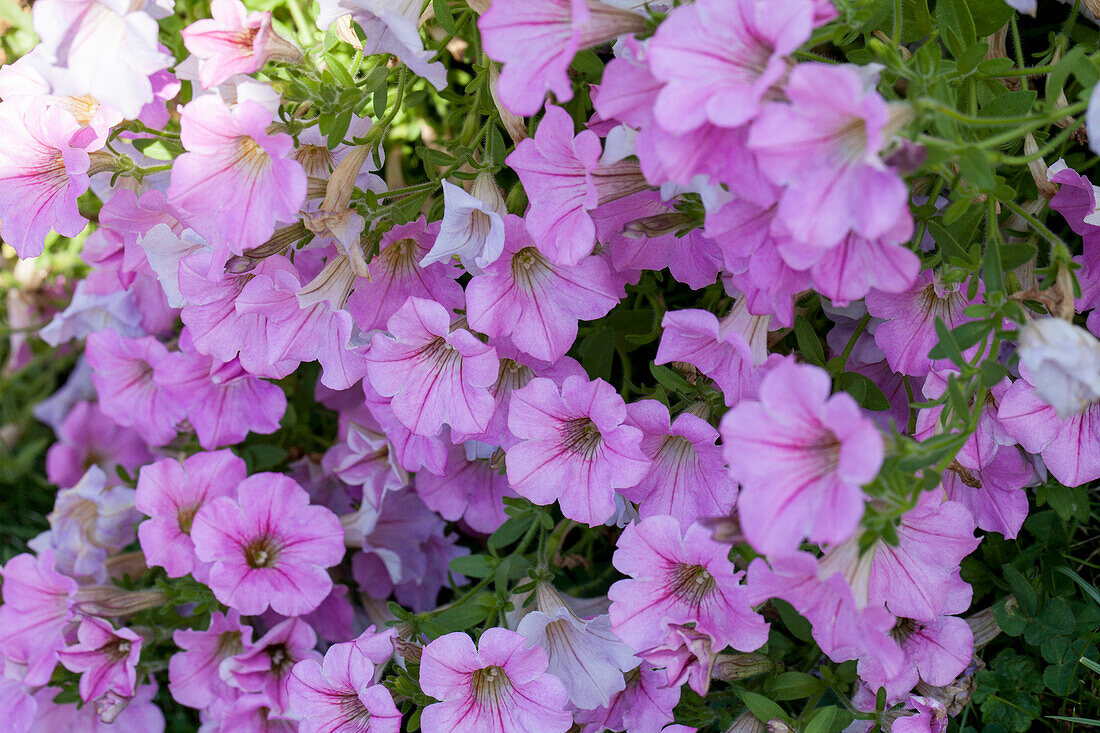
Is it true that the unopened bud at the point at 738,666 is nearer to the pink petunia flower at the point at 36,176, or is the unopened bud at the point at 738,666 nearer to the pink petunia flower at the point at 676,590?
the pink petunia flower at the point at 676,590

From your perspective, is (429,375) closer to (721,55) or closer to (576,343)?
(576,343)

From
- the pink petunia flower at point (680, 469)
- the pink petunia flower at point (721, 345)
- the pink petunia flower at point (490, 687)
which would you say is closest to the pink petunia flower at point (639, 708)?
the pink petunia flower at point (490, 687)

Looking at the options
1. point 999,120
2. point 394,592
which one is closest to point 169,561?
point 394,592

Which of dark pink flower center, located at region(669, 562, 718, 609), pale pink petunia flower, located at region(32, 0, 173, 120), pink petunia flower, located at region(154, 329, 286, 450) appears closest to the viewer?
pale pink petunia flower, located at region(32, 0, 173, 120)

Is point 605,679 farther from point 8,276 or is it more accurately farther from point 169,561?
point 8,276

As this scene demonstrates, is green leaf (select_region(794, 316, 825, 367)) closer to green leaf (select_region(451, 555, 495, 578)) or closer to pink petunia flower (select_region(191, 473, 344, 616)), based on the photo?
green leaf (select_region(451, 555, 495, 578))

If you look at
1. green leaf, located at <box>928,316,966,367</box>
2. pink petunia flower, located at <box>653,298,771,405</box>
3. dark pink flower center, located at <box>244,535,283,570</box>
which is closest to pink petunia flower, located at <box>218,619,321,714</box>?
dark pink flower center, located at <box>244,535,283,570</box>
